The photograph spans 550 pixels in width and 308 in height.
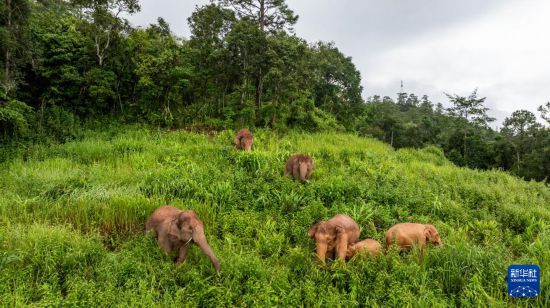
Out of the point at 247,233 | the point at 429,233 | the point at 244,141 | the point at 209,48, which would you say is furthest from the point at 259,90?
the point at 429,233

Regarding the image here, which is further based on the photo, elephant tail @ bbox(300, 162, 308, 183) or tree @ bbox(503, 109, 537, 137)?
tree @ bbox(503, 109, 537, 137)

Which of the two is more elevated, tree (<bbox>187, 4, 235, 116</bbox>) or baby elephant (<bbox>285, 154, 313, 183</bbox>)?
tree (<bbox>187, 4, 235, 116</bbox>)

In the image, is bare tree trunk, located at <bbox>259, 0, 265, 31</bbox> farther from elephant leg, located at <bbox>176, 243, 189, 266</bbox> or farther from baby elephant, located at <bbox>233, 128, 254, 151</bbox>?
elephant leg, located at <bbox>176, 243, 189, 266</bbox>

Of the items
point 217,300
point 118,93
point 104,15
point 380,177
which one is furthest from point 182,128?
point 217,300

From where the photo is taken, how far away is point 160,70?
1546 centimetres

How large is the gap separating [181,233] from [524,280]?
3756mm

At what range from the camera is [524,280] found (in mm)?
3361

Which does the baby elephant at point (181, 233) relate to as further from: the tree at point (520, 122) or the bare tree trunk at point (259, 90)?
the tree at point (520, 122)

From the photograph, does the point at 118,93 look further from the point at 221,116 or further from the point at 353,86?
the point at 353,86

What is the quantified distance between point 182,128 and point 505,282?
1363 cm

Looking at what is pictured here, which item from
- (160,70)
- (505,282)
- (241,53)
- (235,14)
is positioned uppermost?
(235,14)

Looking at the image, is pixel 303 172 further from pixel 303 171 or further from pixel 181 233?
pixel 181 233

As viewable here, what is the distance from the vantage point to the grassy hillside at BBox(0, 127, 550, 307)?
12.2 ft

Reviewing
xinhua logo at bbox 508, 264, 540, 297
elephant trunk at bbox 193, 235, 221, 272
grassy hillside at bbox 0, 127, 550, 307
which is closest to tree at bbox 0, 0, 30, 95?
grassy hillside at bbox 0, 127, 550, 307
